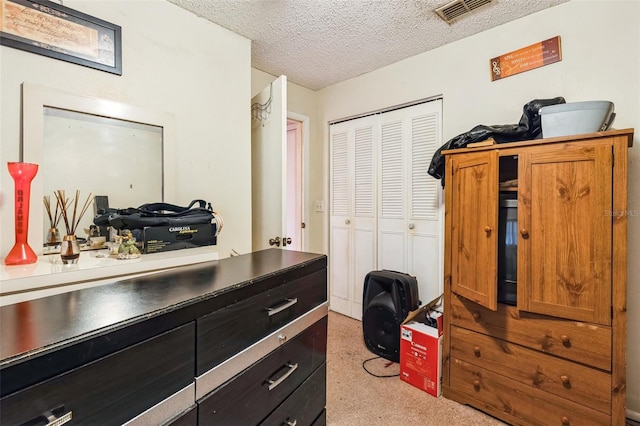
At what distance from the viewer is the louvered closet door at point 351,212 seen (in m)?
2.96

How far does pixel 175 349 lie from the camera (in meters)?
0.74

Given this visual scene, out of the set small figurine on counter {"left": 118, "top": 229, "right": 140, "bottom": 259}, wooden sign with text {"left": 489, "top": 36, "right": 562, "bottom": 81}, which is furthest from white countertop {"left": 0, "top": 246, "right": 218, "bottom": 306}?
wooden sign with text {"left": 489, "top": 36, "right": 562, "bottom": 81}

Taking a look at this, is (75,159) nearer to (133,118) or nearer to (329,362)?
(133,118)

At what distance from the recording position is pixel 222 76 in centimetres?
209

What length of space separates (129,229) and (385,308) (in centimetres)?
183

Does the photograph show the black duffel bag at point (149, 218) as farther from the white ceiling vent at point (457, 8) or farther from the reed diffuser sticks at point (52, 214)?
the white ceiling vent at point (457, 8)

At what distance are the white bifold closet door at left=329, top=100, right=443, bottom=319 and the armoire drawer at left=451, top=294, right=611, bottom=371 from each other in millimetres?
648

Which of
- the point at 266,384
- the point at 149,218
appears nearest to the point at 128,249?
the point at 149,218

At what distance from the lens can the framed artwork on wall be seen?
4.31 feet

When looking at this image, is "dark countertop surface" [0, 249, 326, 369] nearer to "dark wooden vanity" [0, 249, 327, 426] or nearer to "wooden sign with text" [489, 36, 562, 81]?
"dark wooden vanity" [0, 249, 327, 426]

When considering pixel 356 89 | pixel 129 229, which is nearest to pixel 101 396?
pixel 129 229

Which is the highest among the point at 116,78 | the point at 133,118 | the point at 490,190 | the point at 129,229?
the point at 116,78

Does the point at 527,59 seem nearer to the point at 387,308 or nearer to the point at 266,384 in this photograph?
the point at 387,308

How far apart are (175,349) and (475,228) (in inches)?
65.3
